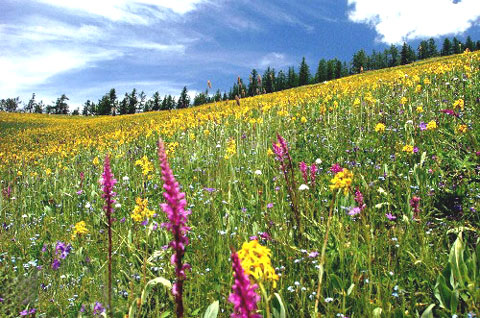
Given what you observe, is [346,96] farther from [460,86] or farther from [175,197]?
[175,197]

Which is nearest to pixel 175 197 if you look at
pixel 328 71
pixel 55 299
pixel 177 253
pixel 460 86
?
pixel 177 253

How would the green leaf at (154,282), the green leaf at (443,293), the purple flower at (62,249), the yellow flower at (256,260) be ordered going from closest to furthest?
the yellow flower at (256,260) → the green leaf at (154,282) → the green leaf at (443,293) → the purple flower at (62,249)

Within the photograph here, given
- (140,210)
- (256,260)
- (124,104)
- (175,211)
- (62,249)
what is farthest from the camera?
(124,104)

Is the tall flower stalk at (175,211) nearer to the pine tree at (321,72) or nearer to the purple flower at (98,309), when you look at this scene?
the purple flower at (98,309)

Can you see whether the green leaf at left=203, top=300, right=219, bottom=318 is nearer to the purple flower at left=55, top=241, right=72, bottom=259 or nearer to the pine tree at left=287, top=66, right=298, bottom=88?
the purple flower at left=55, top=241, right=72, bottom=259

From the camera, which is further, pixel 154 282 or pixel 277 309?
pixel 277 309

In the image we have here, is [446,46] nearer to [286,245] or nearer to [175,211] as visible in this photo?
[286,245]

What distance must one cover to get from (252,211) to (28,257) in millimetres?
2311

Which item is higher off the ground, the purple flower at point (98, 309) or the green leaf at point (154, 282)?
the green leaf at point (154, 282)

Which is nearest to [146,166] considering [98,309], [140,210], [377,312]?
[140,210]

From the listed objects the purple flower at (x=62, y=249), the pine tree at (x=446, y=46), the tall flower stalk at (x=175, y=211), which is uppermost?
the pine tree at (x=446, y=46)

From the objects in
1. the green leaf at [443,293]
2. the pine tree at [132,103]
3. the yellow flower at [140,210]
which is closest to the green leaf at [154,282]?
the yellow flower at [140,210]

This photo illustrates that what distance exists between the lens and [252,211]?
3.12 meters

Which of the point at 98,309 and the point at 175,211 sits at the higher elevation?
the point at 175,211
